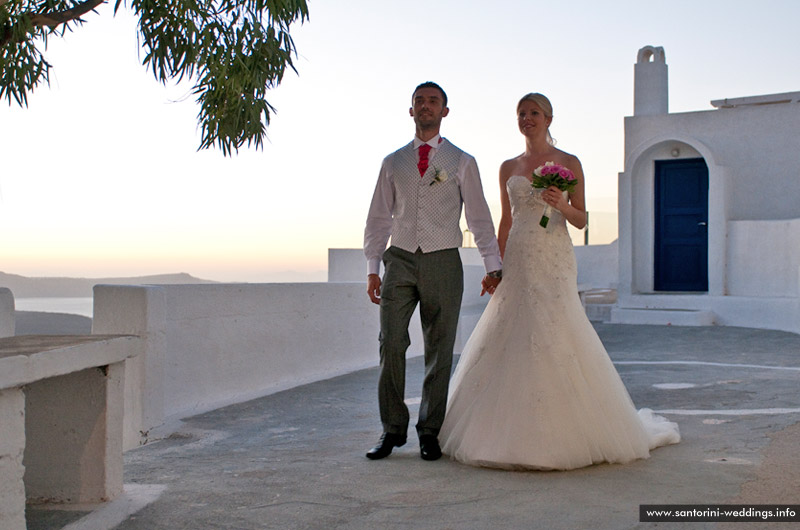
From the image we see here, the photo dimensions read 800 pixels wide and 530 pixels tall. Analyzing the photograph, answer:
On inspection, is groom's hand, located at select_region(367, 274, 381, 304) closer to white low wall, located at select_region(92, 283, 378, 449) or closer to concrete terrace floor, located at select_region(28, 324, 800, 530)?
concrete terrace floor, located at select_region(28, 324, 800, 530)

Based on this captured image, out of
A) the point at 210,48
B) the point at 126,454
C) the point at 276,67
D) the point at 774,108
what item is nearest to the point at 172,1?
the point at 210,48

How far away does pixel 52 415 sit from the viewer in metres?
3.43

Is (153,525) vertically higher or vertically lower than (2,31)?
lower

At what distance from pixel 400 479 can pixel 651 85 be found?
12881mm

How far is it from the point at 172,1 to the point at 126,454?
6.17 metres

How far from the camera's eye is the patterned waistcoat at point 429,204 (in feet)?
13.8

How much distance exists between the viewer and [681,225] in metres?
14.7

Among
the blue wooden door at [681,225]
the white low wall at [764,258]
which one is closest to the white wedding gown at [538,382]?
the white low wall at [764,258]

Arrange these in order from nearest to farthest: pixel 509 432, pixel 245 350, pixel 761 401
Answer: pixel 509 432 → pixel 761 401 → pixel 245 350

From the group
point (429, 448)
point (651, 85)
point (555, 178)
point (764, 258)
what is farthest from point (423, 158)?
point (651, 85)

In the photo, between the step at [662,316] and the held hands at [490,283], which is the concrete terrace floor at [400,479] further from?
the step at [662,316]

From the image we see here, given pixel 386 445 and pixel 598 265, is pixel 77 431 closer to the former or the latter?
pixel 386 445

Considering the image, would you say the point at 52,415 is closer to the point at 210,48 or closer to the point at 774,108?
the point at 210,48

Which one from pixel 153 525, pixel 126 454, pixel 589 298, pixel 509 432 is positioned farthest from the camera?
pixel 589 298
